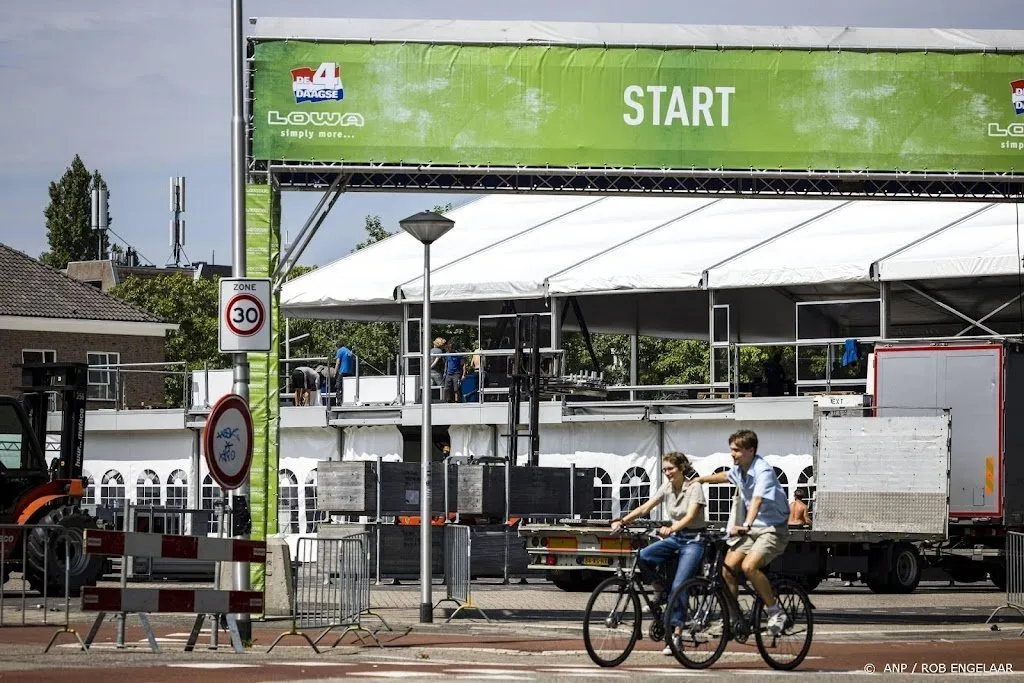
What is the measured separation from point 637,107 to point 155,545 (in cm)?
972

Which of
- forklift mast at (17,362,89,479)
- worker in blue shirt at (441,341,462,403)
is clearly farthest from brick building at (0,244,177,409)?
forklift mast at (17,362,89,479)

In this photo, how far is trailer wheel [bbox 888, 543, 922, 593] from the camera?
88.0 feet

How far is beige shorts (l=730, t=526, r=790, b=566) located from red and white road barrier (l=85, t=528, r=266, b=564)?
4.13 meters

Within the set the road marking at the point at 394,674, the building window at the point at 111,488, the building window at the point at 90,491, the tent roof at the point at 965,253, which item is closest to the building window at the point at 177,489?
the building window at the point at 111,488

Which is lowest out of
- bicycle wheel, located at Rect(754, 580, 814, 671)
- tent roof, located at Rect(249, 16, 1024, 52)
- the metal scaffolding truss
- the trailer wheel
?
the trailer wheel

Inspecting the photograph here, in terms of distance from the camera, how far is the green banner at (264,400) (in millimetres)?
20297

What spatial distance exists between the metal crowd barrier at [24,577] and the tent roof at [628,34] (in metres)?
6.73

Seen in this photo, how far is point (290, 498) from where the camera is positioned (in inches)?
1580

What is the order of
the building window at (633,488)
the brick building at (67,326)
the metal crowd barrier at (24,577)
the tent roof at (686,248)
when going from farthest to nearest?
the brick building at (67,326) → the tent roof at (686,248) → the building window at (633,488) → the metal crowd barrier at (24,577)

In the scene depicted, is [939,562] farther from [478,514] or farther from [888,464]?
[478,514]

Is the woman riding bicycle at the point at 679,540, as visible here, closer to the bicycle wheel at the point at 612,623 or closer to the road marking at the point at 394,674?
the bicycle wheel at the point at 612,623

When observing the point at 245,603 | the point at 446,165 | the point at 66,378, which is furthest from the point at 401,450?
the point at 245,603

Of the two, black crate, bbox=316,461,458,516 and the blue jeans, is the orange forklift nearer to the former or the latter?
black crate, bbox=316,461,458,516

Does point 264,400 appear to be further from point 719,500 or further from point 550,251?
point 550,251
